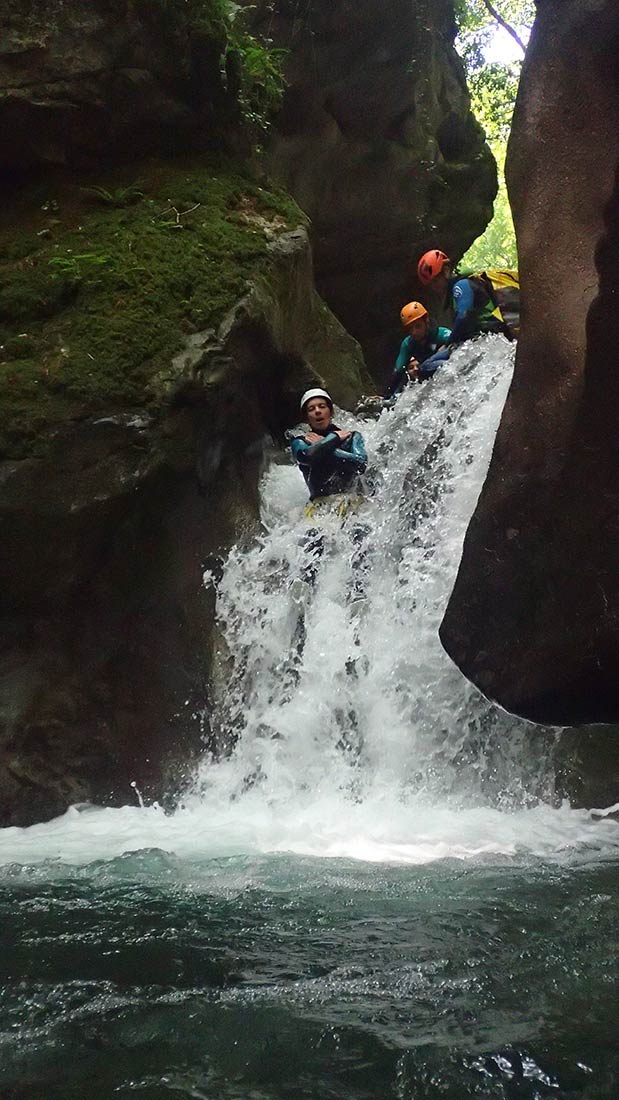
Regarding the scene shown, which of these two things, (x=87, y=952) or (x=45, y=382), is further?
(x=45, y=382)

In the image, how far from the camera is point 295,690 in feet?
23.2

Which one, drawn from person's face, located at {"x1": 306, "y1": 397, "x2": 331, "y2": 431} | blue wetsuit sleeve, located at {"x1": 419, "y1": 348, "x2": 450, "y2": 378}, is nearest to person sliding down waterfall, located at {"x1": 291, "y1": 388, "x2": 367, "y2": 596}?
person's face, located at {"x1": 306, "y1": 397, "x2": 331, "y2": 431}

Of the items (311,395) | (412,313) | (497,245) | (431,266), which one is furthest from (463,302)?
(497,245)

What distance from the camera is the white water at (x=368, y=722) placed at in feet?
17.9

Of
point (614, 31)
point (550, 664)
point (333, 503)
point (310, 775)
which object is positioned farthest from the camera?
point (333, 503)

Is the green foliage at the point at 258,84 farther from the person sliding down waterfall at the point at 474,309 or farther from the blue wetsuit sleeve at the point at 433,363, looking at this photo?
the blue wetsuit sleeve at the point at 433,363

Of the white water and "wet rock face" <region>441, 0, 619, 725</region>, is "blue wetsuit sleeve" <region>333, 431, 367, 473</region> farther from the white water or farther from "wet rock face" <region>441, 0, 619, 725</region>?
"wet rock face" <region>441, 0, 619, 725</region>

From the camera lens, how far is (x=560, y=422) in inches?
192

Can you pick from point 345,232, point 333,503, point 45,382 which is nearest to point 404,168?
point 345,232

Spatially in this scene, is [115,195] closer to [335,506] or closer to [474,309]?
[335,506]

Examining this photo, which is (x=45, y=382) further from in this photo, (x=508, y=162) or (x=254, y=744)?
(x=508, y=162)

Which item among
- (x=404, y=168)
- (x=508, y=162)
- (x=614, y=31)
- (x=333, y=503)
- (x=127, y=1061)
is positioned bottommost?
(x=127, y=1061)

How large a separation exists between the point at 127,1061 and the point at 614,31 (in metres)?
4.85

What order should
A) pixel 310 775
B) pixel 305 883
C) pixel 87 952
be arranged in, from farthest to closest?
pixel 310 775, pixel 305 883, pixel 87 952
